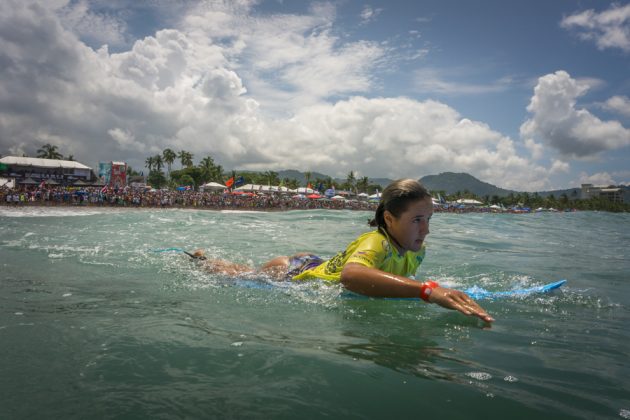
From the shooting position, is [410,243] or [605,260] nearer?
[410,243]

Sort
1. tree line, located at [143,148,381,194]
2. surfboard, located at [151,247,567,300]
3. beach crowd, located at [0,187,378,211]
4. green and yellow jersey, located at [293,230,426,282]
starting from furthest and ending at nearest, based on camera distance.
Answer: tree line, located at [143,148,381,194] < beach crowd, located at [0,187,378,211] < surfboard, located at [151,247,567,300] < green and yellow jersey, located at [293,230,426,282]

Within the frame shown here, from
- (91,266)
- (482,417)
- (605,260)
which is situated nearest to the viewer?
(482,417)

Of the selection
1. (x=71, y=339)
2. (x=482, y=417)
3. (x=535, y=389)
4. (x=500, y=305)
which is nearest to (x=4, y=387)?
(x=71, y=339)

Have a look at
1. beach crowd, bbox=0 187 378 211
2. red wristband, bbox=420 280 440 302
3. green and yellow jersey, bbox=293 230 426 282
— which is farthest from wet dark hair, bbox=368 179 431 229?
beach crowd, bbox=0 187 378 211

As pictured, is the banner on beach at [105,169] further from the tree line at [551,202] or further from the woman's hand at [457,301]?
the tree line at [551,202]

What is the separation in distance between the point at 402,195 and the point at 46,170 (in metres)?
74.9

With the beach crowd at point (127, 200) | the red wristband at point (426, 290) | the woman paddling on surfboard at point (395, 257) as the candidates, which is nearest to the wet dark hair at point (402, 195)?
the woman paddling on surfboard at point (395, 257)

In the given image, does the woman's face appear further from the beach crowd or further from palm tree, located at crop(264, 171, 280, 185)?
palm tree, located at crop(264, 171, 280, 185)

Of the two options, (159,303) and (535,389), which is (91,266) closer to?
(159,303)

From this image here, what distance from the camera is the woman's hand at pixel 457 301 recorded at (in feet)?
7.33

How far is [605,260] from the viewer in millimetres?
8453

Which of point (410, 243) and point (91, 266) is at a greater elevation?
point (410, 243)

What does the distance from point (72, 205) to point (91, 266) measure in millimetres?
29504

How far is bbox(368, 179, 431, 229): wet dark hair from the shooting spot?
3232 mm
